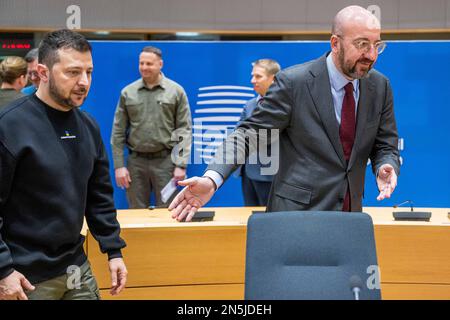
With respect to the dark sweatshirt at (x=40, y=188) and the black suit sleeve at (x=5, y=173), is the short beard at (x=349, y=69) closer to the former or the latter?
the dark sweatshirt at (x=40, y=188)

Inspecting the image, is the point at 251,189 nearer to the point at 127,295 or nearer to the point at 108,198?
the point at 127,295

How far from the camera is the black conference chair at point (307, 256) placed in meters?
1.97

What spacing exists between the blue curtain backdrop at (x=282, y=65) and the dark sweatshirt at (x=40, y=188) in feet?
11.8

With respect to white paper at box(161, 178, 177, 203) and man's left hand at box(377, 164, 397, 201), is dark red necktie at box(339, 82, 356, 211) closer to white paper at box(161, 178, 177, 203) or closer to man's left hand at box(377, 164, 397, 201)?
man's left hand at box(377, 164, 397, 201)

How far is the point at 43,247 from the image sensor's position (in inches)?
87.8

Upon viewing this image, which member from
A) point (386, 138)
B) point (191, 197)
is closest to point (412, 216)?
point (386, 138)

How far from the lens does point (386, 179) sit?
8.48ft

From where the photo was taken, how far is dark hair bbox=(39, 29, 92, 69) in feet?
7.66

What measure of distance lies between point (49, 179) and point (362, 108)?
133cm

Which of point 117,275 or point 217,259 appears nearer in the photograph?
point 117,275

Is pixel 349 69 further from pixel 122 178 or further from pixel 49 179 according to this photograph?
pixel 122 178
